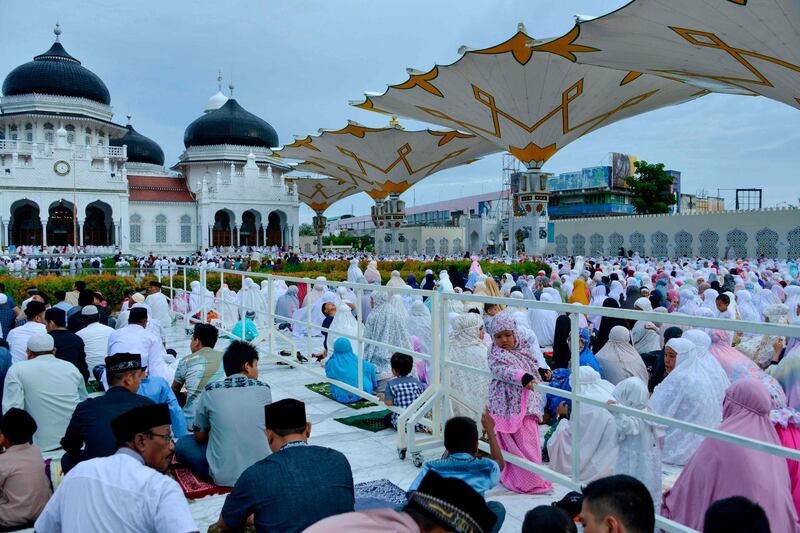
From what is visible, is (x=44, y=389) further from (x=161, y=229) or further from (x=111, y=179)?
(x=161, y=229)

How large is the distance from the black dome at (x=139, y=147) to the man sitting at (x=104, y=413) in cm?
4366

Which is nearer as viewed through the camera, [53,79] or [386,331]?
[386,331]

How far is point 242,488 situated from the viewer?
2.06 meters

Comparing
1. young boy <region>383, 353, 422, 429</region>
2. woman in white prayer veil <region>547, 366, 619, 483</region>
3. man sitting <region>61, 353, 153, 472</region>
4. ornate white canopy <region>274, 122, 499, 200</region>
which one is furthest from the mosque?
woman in white prayer veil <region>547, 366, 619, 483</region>

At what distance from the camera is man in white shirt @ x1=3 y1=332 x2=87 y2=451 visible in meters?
3.88

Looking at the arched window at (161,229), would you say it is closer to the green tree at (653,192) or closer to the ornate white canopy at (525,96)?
the ornate white canopy at (525,96)

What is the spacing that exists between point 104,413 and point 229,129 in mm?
39888

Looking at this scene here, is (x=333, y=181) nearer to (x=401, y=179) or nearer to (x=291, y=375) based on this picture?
(x=401, y=179)

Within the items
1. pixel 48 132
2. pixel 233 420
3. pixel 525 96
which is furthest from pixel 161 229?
pixel 233 420

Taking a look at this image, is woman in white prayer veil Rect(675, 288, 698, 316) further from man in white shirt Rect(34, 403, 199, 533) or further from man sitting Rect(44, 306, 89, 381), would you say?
man in white shirt Rect(34, 403, 199, 533)

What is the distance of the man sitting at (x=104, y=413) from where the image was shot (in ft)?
9.45

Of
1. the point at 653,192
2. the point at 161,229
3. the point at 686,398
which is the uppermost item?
the point at 653,192

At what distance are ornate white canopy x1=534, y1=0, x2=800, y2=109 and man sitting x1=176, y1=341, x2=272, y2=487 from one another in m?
12.0

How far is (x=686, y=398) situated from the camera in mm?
3979
